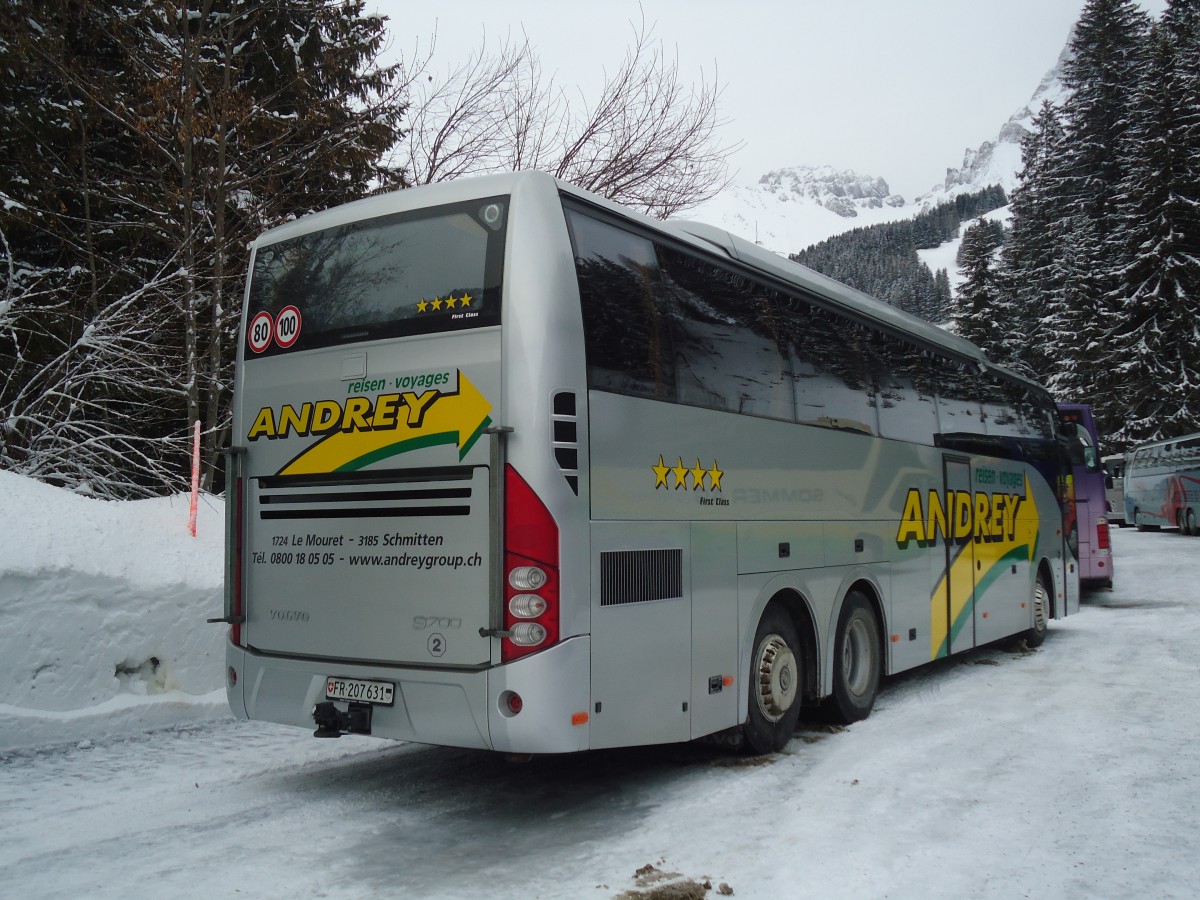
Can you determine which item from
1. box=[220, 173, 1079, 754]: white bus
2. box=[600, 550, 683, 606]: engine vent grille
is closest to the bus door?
box=[220, 173, 1079, 754]: white bus

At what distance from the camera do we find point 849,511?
858 cm

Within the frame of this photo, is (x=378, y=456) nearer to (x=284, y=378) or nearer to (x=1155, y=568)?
(x=284, y=378)

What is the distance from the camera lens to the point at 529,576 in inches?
212

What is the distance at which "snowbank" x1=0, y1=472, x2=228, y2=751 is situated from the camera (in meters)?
7.69

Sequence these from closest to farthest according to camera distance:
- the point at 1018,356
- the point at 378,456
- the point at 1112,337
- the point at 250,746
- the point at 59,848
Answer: the point at 59,848 < the point at 378,456 < the point at 250,746 < the point at 1112,337 < the point at 1018,356

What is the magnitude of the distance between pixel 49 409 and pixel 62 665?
4.79m

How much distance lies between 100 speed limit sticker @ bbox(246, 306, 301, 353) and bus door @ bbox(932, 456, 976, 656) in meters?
6.66

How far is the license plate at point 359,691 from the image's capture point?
572cm

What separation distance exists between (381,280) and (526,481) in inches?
65.2

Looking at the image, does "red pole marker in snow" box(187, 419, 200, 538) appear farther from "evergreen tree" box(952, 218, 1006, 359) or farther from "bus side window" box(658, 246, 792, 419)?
"evergreen tree" box(952, 218, 1006, 359)

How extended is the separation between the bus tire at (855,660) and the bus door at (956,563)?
1.67 metres

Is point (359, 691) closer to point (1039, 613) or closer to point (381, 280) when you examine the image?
point (381, 280)

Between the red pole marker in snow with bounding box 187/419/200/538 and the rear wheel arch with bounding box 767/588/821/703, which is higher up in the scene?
the red pole marker in snow with bounding box 187/419/200/538

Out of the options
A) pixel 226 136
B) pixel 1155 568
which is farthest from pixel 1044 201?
pixel 226 136
